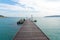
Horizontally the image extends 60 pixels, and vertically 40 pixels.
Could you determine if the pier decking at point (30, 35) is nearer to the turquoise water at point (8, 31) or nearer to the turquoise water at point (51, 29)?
the turquoise water at point (8, 31)

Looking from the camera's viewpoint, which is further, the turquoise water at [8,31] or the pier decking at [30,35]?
the turquoise water at [8,31]

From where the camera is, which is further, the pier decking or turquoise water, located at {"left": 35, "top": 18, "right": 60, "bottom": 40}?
turquoise water, located at {"left": 35, "top": 18, "right": 60, "bottom": 40}

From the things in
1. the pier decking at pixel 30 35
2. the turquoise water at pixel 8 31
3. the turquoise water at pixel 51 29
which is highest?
the pier decking at pixel 30 35

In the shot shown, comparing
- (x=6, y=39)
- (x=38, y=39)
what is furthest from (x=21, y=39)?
(x=6, y=39)

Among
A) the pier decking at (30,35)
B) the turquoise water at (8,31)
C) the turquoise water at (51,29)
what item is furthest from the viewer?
the turquoise water at (51,29)

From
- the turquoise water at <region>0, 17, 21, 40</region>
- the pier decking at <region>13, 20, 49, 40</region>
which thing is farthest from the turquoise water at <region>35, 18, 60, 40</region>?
the turquoise water at <region>0, 17, 21, 40</region>

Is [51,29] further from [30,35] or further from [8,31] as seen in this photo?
[30,35]

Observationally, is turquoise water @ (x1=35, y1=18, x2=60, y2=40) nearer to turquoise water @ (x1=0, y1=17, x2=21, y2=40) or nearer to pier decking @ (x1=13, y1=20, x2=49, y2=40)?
pier decking @ (x1=13, y1=20, x2=49, y2=40)

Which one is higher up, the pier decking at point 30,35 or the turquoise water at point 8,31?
the pier decking at point 30,35

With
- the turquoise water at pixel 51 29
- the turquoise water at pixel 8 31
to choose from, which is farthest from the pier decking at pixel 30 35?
the turquoise water at pixel 51 29

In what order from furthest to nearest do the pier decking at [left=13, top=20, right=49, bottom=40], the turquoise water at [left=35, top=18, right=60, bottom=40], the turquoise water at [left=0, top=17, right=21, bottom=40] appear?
the turquoise water at [left=35, top=18, right=60, bottom=40] < the turquoise water at [left=0, top=17, right=21, bottom=40] < the pier decking at [left=13, top=20, right=49, bottom=40]

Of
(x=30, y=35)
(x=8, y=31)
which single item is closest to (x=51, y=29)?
(x=8, y=31)

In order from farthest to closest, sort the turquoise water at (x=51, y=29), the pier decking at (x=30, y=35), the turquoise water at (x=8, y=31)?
the turquoise water at (x=51, y=29) < the turquoise water at (x=8, y=31) < the pier decking at (x=30, y=35)

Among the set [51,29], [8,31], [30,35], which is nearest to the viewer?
[30,35]
